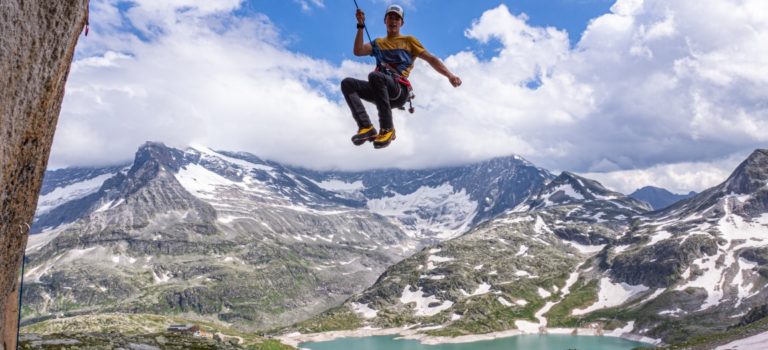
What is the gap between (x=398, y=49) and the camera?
1270cm

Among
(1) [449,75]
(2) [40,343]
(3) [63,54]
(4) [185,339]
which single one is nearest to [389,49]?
(1) [449,75]

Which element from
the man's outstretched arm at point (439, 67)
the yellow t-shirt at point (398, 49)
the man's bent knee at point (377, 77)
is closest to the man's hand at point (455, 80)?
the man's outstretched arm at point (439, 67)

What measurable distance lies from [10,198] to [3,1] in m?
1.90

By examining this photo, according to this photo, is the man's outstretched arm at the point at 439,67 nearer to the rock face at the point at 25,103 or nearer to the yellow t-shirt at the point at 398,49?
the yellow t-shirt at the point at 398,49

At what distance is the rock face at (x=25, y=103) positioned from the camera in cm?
482

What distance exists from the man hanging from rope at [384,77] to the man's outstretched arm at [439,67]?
26mm

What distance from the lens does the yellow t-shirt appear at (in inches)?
502

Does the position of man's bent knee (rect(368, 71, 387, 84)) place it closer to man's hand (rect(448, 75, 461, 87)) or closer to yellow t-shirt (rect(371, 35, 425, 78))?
yellow t-shirt (rect(371, 35, 425, 78))

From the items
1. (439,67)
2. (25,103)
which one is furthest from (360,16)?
(25,103)

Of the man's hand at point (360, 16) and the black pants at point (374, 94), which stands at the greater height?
the man's hand at point (360, 16)

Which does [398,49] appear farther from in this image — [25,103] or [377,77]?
[25,103]

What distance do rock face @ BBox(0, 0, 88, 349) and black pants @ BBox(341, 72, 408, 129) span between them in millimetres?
7595

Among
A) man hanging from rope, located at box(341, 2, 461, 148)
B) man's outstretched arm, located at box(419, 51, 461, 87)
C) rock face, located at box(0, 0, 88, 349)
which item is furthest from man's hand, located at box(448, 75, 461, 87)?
rock face, located at box(0, 0, 88, 349)

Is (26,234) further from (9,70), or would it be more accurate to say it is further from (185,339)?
(185,339)
